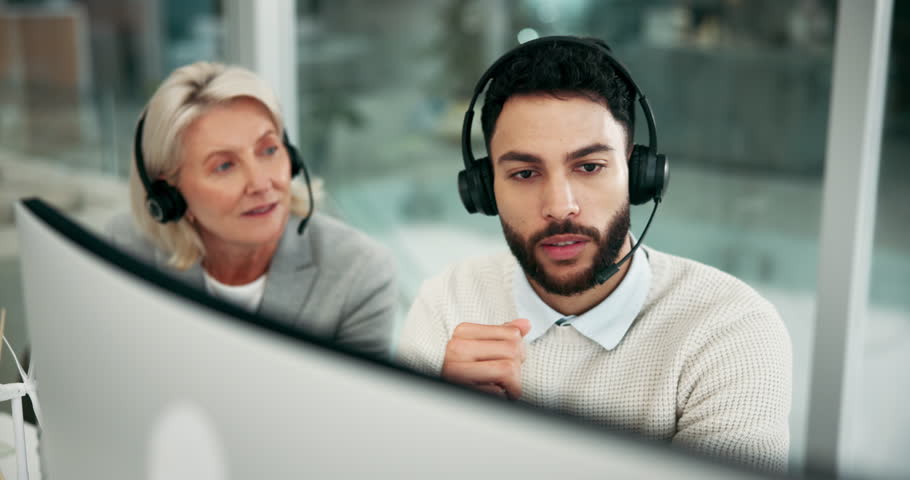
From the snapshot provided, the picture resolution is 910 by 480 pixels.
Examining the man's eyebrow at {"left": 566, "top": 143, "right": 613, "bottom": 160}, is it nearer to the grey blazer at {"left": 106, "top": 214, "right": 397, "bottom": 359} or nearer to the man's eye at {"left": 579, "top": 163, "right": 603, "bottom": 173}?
the man's eye at {"left": 579, "top": 163, "right": 603, "bottom": 173}

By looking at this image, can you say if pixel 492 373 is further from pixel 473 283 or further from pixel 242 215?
pixel 242 215

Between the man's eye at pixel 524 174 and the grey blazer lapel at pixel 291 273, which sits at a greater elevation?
the man's eye at pixel 524 174

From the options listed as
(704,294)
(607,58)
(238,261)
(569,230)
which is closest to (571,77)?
(607,58)

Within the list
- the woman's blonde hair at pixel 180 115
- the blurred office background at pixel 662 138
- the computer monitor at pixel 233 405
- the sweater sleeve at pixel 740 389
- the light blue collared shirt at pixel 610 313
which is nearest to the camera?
the computer monitor at pixel 233 405

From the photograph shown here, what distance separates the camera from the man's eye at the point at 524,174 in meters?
0.91

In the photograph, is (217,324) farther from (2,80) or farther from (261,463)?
(2,80)

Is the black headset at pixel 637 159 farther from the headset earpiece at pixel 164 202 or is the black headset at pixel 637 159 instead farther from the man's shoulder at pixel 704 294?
the headset earpiece at pixel 164 202

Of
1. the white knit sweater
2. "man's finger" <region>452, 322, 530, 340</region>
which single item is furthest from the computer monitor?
"man's finger" <region>452, 322, 530, 340</region>

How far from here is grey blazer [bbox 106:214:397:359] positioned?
4.21 feet

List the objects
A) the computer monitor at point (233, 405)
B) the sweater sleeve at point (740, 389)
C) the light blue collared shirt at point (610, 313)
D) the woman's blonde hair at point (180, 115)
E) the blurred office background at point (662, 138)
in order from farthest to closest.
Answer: the blurred office background at point (662, 138)
the woman's blonde hair at point (180, 115)
the light blue collared shirt at point (610, 313)
the sweater sleeve at point (740, 389)
the computer monitor at point (233, 405)

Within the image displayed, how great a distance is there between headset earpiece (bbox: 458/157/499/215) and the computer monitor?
19.3 inches

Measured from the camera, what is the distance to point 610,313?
2.93 ft

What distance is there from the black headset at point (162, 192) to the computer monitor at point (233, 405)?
2.24 ft

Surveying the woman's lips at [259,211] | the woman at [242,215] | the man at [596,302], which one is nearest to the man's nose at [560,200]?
the man at [596,302]
